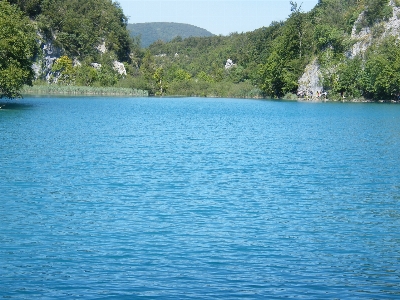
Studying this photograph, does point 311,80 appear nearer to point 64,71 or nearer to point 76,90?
point 76,90

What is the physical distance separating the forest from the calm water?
→ 44.7 metres

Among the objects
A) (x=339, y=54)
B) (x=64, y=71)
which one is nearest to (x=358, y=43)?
(x=339, y=54)

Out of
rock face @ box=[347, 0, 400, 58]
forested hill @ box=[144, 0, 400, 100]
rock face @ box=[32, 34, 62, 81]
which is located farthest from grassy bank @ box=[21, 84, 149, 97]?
rock face @ box=[347, 0, 400, 58]

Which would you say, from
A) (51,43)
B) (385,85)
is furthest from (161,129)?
(51,43)

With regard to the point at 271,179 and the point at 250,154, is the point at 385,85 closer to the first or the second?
the point at 250,154

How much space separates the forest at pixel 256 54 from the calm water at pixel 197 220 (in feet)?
147

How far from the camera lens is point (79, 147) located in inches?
1388

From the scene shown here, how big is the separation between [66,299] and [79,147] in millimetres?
23907

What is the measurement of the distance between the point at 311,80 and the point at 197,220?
101m

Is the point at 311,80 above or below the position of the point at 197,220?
above

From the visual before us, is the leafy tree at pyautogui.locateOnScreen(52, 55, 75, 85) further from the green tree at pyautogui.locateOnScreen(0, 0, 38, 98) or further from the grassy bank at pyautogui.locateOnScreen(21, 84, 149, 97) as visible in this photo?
the green tree at pyautogui.locateOnScreen(0, 0, 38, 98)

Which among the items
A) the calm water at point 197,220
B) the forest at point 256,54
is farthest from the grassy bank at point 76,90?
the calm water at point 197,220

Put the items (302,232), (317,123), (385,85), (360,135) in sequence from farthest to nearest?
(385,85) → (317,123) → (360,135) → (302,232)

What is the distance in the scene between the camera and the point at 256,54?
525 feet
